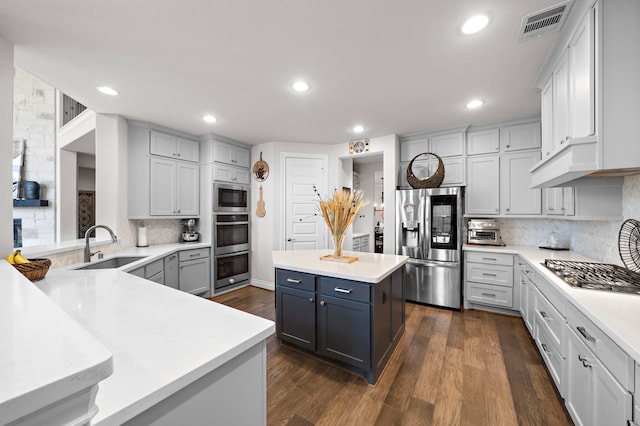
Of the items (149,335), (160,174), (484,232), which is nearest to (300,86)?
(149,335)

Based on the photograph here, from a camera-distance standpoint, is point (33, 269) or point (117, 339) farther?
point (33, 269)

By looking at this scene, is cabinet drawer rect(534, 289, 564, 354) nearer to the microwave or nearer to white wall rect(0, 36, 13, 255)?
white wall rect(0, 36, 13, 255)

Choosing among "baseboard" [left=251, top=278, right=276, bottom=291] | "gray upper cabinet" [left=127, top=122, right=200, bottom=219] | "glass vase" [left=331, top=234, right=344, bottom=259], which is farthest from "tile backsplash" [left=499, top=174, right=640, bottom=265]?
"gray upper cabinet" [left=127, top=122, right=200, bottom=219]

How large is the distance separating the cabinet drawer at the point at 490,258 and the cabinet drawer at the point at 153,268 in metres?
3.91

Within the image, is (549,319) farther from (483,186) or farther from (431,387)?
(483,186)

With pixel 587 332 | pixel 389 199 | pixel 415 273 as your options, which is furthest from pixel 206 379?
pixel 389 199

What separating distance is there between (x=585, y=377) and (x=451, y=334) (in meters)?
1.47

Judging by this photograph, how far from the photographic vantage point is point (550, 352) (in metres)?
1.98

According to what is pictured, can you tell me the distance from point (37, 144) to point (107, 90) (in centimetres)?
334

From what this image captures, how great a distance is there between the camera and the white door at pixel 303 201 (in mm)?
4465

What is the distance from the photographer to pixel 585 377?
1.40m

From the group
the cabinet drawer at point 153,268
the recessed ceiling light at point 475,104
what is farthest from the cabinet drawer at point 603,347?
the cabinet drawer at point 153,268

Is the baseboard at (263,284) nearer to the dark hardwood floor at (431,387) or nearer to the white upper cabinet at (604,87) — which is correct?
the dark hardwood floor at (431,387)

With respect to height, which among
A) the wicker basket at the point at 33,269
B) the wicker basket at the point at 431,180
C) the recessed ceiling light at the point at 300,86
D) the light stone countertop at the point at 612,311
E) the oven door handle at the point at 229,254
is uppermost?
the recessed ceiling light at the point at 300,86
